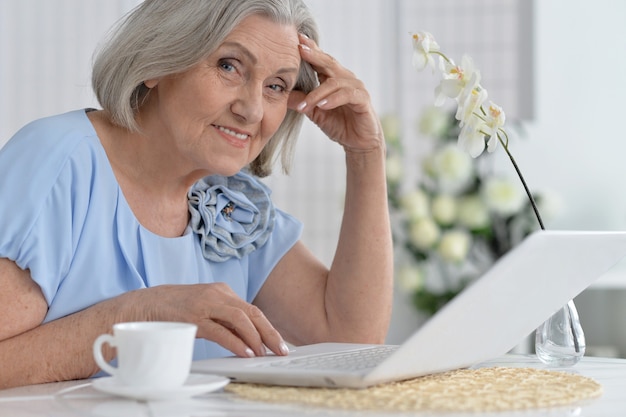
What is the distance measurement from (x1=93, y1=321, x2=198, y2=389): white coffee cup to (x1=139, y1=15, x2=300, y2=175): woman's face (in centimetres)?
65

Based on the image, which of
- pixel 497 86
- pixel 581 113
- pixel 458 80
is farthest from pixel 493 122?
pixel 581 113

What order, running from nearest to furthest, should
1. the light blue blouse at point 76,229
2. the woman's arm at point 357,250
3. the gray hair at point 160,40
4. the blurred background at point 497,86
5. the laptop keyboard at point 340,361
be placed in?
the laptop keyboard at point 340,361, the light blue blouse at point 76,229, the gray hair at point 160,40, the woman's arm at point 357,250, the blurred background at point 497,86

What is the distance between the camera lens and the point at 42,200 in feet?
4.25

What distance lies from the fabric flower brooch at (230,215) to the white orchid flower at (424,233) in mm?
1705

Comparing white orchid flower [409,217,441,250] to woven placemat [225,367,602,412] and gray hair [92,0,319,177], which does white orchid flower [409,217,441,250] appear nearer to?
gray hair [92,0,319,177]

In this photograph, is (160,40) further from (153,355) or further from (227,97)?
(153,355)

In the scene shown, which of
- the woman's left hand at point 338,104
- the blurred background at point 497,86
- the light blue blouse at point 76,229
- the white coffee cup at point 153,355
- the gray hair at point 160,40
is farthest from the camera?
the blurred background at point 497,86

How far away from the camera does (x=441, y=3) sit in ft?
12.4

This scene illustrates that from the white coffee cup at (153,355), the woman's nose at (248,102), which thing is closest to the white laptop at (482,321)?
the white coffee cup at (153,355)

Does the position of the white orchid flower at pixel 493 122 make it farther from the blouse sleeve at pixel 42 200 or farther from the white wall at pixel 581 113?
the white wall at pixel 581 113

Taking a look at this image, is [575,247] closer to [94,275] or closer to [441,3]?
[94,275]

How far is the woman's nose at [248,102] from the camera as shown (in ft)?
4.92

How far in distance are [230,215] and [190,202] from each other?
3.4 inches

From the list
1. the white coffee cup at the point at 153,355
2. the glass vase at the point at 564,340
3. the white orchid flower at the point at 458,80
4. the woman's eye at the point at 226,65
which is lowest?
the glass vase at the point at 564,340
